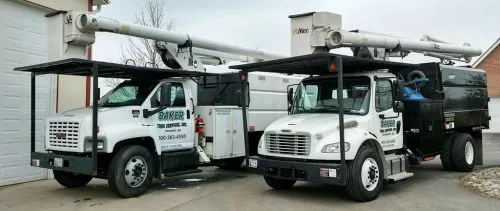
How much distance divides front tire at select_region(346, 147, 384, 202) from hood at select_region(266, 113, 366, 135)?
0.63 meters

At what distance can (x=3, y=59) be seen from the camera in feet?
36.6

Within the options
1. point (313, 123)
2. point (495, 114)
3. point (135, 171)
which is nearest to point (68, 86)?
point (135, 171)

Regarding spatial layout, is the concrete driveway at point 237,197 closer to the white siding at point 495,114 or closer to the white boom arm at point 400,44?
the white boom arm at point 400,44

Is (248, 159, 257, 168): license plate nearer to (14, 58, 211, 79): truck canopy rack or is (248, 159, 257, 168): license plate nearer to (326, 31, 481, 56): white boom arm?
(14, 58, 211, 79): truck canopy rack

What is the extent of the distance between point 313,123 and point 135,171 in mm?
3430

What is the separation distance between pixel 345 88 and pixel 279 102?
3963 millimetres

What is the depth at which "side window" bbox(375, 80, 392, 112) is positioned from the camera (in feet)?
30.7

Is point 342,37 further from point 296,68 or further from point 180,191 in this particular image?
point 180,191

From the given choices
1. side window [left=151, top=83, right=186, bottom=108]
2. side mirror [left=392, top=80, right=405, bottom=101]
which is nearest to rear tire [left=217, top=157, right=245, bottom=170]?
side window [left=151, top=83, right=186, bottom=108]

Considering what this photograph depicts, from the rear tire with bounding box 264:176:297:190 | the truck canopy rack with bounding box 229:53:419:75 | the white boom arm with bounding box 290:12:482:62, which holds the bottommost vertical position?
the rear tire with bounding box 264:176:297:190

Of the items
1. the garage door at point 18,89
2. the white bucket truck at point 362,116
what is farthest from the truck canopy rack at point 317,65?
the garage door at point 18,89

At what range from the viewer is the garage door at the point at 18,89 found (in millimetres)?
11141

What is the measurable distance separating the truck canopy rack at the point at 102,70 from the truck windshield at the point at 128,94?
0.25 metres

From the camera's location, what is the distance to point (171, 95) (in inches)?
400
